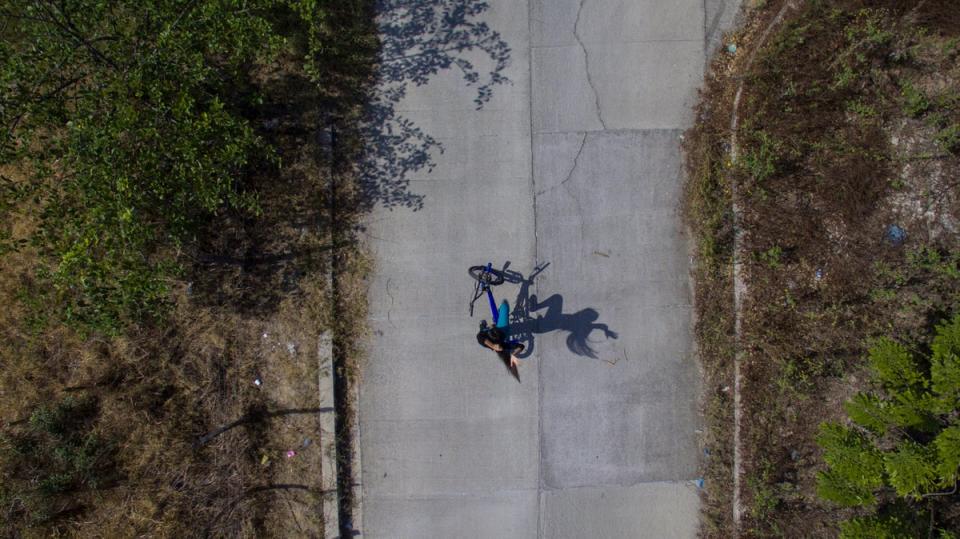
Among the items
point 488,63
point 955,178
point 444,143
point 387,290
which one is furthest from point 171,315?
point 955,178

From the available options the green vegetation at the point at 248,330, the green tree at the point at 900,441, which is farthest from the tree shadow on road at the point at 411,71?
the green tree at the point at 900,441

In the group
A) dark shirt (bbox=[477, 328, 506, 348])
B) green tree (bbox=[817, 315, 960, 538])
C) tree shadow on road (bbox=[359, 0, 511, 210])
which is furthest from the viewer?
tree shadow on road (bbox=[359, 0, 511, 210])

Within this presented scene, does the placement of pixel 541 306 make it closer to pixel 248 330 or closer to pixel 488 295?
pixel 488 295

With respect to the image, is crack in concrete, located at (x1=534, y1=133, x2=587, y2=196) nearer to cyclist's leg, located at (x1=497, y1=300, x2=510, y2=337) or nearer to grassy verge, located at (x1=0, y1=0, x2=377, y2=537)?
cyclist's leg, located at (x1=497, y1=300, x2=510, y2=337)

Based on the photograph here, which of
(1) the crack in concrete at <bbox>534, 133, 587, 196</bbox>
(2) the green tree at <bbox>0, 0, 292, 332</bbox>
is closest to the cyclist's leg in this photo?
(1) the crack in concrete at <bbox>534, 133, 587, 196</bbox>

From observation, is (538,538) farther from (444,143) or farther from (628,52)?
(628,52)
